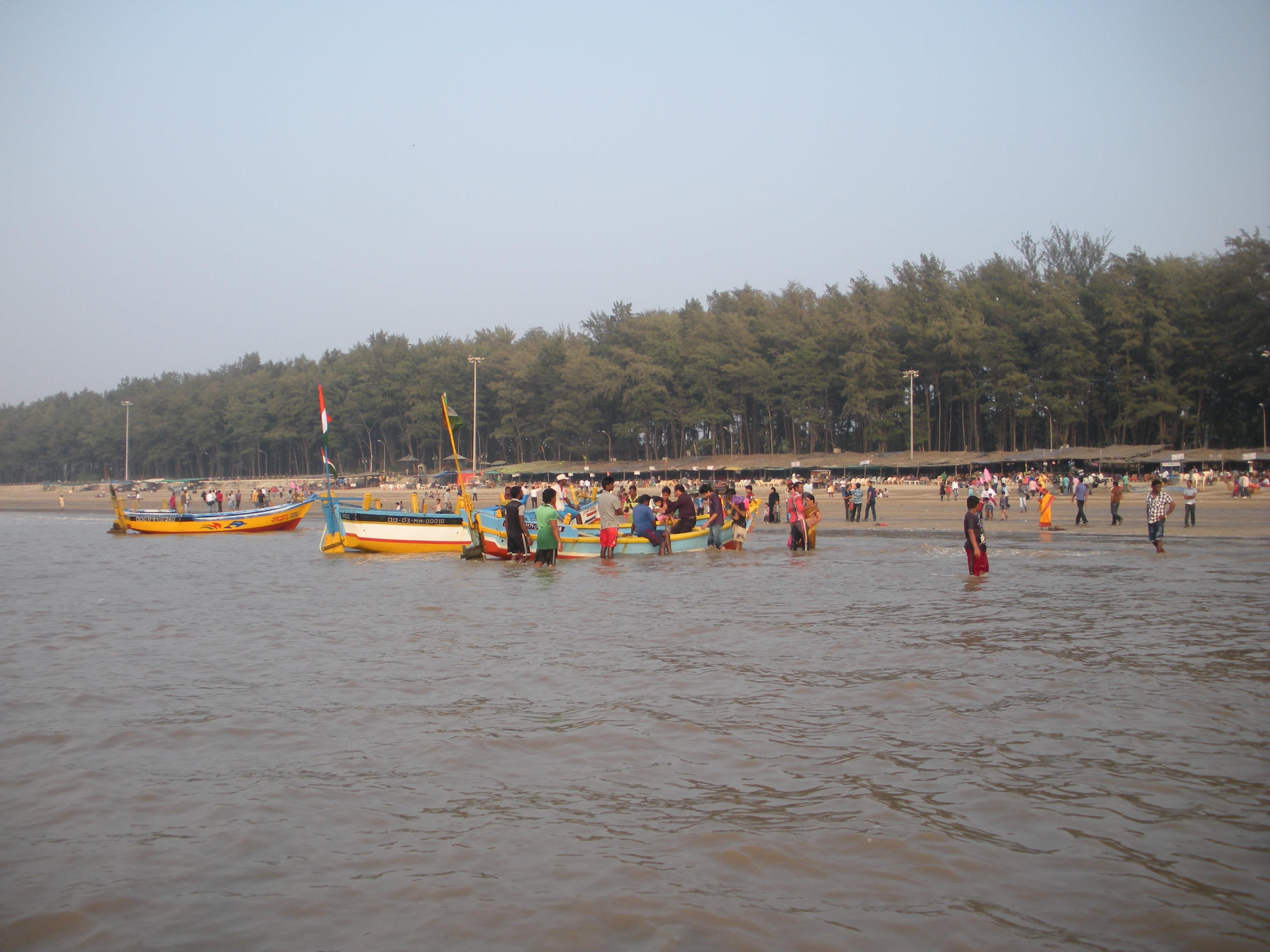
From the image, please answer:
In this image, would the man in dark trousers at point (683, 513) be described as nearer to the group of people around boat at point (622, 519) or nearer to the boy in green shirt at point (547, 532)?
the group of people around boat at point (622, 519)

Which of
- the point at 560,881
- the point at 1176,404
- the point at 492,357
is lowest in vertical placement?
the point at 560,881

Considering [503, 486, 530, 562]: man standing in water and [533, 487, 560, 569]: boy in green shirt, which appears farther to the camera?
[503, 486, 530, 562]: man standing in water

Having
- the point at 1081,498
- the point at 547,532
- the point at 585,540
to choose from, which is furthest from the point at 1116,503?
the point at 547,532

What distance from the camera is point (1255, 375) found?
204ft

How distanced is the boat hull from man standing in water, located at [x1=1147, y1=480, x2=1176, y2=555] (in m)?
30.1

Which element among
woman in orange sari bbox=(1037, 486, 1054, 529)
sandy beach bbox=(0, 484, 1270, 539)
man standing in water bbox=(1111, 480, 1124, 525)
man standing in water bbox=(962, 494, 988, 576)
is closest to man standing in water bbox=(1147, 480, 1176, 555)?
man standing in water bbox=(962, 494, 988, 576)

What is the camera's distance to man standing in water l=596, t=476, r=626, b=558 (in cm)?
2158

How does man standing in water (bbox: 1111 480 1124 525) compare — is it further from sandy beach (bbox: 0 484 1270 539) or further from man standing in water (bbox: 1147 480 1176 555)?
man standing in water (bbox: 1147 480 1176 555)

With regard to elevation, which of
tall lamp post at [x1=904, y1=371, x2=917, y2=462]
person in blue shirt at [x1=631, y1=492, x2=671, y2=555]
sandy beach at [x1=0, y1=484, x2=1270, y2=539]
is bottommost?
sandy beach at [x1=0, y1=484, x2=1270, y2=539]

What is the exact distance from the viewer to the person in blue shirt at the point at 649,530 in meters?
22.2

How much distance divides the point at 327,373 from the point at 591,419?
51509 mm

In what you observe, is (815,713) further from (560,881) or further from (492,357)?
(492,357)

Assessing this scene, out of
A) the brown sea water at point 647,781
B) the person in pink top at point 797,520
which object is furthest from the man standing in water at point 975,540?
the person in pink top at point 797,520

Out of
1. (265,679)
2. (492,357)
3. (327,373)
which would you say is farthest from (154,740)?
(327,373)
